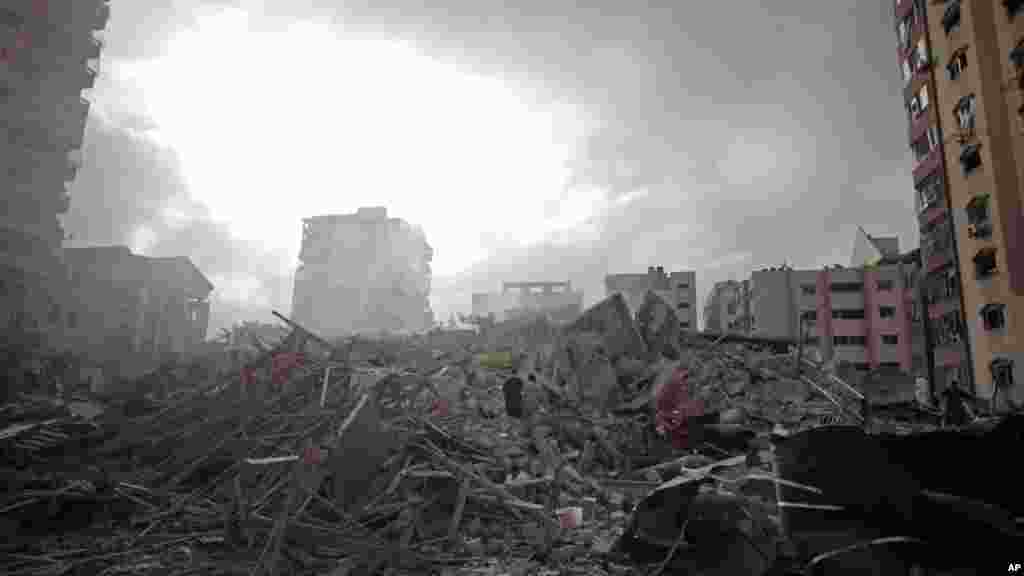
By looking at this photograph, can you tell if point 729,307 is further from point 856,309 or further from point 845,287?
point 856,309

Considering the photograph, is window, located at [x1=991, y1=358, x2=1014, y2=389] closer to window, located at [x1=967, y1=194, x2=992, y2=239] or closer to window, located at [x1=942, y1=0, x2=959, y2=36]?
window, located at [x1=967, y1=194, x2=992, y2=239]

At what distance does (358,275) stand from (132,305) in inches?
777

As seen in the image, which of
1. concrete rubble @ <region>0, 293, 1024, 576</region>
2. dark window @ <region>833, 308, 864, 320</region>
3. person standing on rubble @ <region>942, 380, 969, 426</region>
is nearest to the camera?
concrete rubble @ <region>0, 293, 1024, 576</region>

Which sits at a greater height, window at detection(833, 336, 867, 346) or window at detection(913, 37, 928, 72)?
window at detection(913, 37, 928, 72)

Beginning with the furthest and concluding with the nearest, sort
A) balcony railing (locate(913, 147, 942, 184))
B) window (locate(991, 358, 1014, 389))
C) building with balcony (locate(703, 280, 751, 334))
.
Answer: building with balcony (locate(703, 280, 751, 334)), balcony railing (locate(913, 147, 942, 184)), window (locate(991, 358, 1014, 389))

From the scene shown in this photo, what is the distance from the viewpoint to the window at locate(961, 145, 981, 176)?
65.0 feet

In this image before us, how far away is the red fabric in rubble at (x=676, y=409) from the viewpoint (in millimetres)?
9578

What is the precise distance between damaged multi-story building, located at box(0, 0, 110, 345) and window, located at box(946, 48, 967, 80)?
4118 centimetres

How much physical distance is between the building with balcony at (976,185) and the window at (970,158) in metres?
0.04

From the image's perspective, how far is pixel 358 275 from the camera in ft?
162

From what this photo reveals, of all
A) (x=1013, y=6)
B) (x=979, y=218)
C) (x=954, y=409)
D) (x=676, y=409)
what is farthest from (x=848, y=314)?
(x=676, y=409)

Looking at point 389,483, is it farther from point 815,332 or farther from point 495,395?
point 815,332

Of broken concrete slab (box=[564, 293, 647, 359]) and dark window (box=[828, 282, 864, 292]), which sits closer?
broken concrete slab (box=[564, 293, 647, 359])

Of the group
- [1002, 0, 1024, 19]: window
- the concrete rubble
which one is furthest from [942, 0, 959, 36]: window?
the concrete rubble
